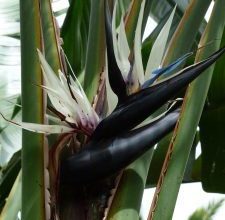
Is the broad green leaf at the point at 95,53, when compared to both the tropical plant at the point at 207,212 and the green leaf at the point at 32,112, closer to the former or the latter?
the green leaf at the point at 32,112

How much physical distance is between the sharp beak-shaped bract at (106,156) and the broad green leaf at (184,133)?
0.03 m

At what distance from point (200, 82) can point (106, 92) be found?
0.36 feet

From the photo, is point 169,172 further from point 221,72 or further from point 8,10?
point 8,10

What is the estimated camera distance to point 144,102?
56cm

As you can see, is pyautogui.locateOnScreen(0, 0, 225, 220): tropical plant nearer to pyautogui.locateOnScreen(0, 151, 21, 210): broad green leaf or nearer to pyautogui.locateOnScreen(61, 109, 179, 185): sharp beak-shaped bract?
pyautogui.locateOnScreen(61, 109, 179, 185): sharp beak-shaped bract

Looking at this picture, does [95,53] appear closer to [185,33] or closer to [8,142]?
[185,33]

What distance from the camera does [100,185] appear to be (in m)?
0.58

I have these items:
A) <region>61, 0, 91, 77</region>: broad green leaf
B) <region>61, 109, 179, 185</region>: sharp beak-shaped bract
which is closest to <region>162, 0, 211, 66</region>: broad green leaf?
<region>61, 109, 179, 185</region>: sharp beak-shaped bract

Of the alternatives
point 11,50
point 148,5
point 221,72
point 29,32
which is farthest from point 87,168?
point 11,50

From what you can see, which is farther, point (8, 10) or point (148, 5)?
point (8, 10)

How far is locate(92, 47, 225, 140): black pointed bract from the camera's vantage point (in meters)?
0.55

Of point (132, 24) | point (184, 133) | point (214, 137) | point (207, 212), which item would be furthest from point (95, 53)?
point (207, 212)

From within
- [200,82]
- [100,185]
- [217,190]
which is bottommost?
[217,190]

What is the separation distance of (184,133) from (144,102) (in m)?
0.06
